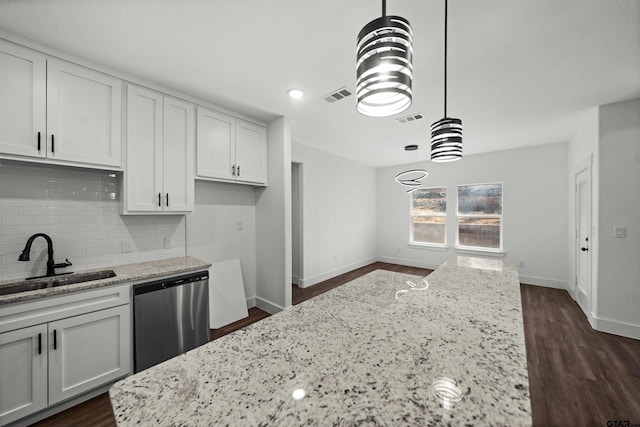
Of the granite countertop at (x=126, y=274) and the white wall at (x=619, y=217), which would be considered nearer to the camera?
the granite countertop at (x=126, y=274)

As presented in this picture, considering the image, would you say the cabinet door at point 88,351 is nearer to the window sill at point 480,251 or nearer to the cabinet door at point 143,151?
the cabinet door at point 143,151

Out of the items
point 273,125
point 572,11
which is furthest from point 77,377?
point 572,11

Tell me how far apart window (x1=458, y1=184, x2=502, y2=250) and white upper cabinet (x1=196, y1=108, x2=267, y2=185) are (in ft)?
15.3

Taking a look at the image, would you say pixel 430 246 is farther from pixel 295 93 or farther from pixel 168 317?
pixel 168 317

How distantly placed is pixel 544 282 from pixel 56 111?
23.8 ft

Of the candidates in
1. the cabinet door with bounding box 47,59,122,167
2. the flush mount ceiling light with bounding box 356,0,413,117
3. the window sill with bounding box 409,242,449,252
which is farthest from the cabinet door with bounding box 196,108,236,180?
the window sill with bounding box 409,242,449,252

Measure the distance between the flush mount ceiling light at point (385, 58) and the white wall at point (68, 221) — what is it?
273 centimetres

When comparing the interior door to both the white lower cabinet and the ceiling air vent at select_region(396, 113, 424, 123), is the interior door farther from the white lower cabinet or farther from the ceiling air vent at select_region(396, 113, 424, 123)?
the white lower cabinet

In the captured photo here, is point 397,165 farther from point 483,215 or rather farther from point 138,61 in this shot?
point 138,61

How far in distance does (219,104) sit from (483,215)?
5.56 meters

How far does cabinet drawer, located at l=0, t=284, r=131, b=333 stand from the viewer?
1662 millimetres

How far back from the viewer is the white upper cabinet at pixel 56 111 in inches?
73.4

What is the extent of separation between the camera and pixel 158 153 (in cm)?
259

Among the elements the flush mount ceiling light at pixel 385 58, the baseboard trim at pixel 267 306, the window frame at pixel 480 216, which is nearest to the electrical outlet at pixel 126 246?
the baseboard trim at pixel 267 306
